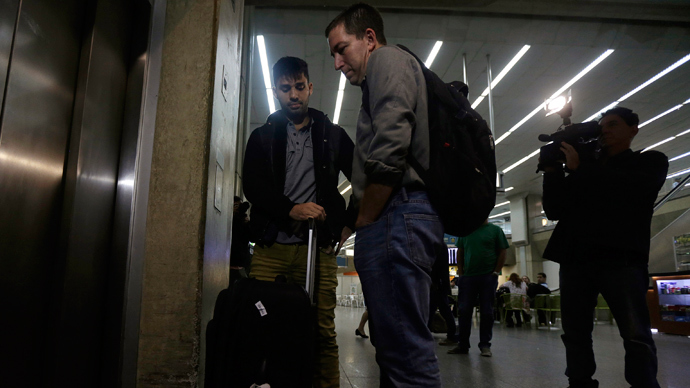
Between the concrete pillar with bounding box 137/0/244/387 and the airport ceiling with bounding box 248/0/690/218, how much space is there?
16.5 feet

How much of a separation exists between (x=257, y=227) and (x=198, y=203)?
0.34 metres

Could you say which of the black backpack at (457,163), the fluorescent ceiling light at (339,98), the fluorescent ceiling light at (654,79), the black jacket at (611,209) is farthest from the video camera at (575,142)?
the fluorescent ceiling light at (654,79)

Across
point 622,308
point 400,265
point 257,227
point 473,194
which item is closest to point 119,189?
point 257,227

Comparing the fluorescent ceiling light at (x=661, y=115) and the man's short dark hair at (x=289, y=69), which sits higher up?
the fluorescent ceiling light at (x=661, y=115)

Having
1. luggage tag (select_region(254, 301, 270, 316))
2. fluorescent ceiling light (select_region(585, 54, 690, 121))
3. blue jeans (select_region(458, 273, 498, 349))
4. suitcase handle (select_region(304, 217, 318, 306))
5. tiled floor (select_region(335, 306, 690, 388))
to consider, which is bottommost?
Answer: tiled floor (select_region(335, 306, 690, 388))

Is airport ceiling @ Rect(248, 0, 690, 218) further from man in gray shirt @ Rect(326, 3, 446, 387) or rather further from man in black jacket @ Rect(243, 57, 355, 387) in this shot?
man in gray shirt @ Rect(326, 3, 446, 387)

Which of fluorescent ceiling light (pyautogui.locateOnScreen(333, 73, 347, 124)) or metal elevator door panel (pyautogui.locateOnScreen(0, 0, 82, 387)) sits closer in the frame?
metal elevator door panel (pyautogui.locateOnScreen(0, 0, 82, 387))

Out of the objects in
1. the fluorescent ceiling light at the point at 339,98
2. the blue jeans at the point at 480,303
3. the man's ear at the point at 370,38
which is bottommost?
the blue jeans at the point at 480,303

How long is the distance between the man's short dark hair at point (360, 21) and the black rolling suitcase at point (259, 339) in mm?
1097

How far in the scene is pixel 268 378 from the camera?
5.87 ft

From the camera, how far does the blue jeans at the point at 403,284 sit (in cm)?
137

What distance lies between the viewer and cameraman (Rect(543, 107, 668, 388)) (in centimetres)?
233

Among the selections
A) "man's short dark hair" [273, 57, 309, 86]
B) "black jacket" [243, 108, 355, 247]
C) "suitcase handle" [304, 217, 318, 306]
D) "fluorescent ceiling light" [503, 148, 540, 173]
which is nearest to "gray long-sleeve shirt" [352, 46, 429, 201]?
"suitcase handle" [304, 217, 318, 306]

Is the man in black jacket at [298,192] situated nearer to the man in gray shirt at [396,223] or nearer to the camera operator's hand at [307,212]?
the camera operator's hand at [307,212]
